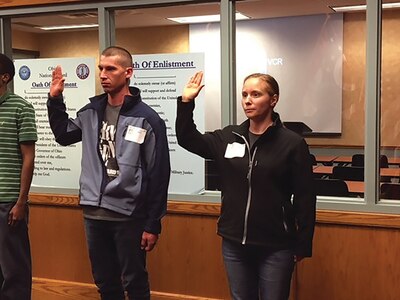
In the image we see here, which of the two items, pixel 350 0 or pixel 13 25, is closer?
pixel 13 25

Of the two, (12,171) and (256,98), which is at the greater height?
(256,98)

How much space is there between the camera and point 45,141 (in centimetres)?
378

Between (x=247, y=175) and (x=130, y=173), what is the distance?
56cm

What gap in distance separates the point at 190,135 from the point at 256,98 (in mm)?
327

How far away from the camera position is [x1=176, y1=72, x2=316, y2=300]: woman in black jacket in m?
2.16

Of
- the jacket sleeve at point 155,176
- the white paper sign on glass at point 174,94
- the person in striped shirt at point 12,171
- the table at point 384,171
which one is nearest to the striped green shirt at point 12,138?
the person in striped shirt at point 12,171

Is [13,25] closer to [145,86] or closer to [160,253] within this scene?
[145,86]

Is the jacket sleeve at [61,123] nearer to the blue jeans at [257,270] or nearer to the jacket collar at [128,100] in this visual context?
the jacket collar at [128,100]

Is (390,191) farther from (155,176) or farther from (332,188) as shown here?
(155,176)

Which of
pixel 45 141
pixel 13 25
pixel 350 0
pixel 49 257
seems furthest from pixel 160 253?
pixel 350 0

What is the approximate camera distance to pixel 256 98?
2.18 m

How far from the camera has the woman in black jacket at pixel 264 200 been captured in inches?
85.0

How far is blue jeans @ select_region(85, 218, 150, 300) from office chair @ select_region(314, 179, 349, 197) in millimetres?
1351

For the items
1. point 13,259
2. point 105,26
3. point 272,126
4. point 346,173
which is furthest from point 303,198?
point 346,173
